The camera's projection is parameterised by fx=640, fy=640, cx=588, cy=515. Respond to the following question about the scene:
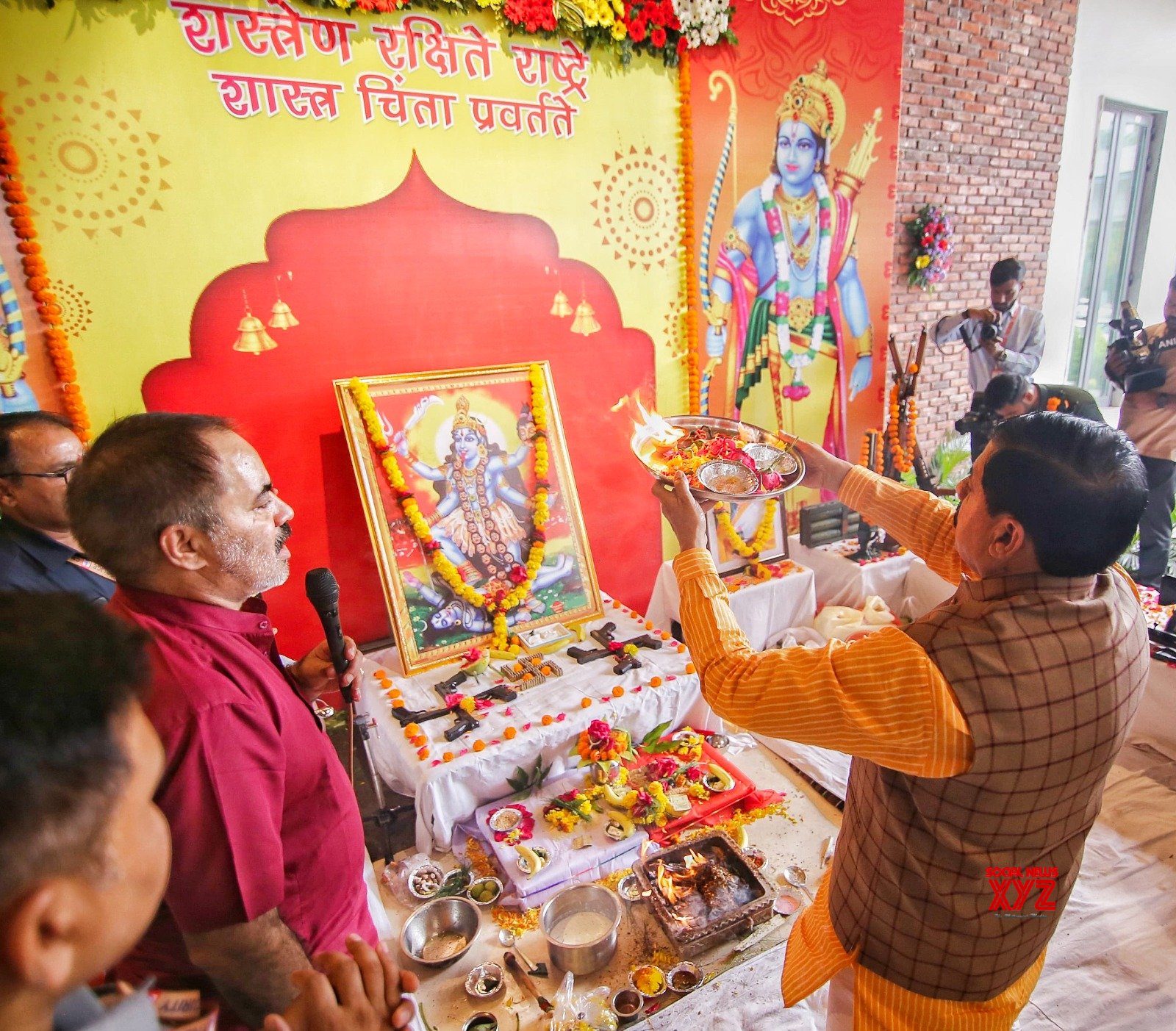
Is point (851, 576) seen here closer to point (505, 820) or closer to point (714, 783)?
point (714, 783)

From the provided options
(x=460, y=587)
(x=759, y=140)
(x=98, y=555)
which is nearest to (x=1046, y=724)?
(x=98, y=555)

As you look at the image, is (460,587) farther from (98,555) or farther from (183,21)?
(183,21)

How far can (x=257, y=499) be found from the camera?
66.4 inches

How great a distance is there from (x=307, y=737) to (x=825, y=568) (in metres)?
3.96

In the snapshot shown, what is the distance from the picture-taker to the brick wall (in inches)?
220

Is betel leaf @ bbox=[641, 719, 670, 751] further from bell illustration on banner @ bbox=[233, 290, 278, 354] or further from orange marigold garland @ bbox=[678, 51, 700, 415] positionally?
bell illustration on banner @ bbox=[233, 290, 278, 354]

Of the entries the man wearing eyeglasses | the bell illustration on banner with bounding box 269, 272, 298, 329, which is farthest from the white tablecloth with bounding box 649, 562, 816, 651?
the man wearing eyeglasses

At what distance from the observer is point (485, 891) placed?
2729 mm

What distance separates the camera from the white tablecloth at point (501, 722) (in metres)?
2.81

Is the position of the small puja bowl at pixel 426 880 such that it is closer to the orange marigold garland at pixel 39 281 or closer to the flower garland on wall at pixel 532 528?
the flower garland on wall at pixel 532 528

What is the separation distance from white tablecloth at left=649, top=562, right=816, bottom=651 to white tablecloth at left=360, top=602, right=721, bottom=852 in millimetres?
770

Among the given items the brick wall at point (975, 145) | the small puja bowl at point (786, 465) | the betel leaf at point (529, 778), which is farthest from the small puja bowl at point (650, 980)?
the brick wall at point (975, 145)

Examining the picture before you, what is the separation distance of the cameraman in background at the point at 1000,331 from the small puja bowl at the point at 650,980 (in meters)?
4.81

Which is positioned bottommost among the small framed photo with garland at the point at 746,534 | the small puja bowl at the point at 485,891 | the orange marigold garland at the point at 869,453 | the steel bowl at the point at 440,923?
the small puja bowl at the point at 485,891
